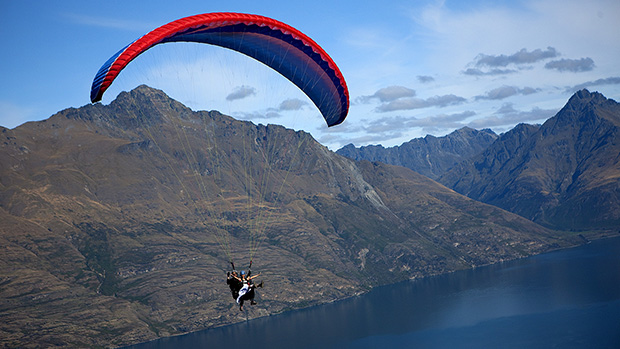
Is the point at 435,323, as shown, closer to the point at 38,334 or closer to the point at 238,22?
the point at 38,334

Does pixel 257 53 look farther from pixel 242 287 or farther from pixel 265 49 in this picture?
pixel 242 287

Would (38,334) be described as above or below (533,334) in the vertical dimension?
above

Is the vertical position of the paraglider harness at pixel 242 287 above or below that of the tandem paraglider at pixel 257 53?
below

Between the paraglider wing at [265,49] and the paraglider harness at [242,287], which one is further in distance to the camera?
the paraglider harness at [242,287]

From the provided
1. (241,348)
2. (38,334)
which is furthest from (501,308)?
(38,334)

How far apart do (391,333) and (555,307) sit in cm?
5834


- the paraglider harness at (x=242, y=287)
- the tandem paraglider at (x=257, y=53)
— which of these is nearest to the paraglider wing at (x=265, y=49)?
the tandem paraglider at (x=257, y=53)

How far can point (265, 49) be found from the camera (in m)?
39.8

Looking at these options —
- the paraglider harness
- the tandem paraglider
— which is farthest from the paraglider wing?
the paraglider harness

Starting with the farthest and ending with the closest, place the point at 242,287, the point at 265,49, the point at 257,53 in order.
Answer: the point at 257,53 < the point at 265,49 < the point at 242,287

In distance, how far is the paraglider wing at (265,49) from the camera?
30.6m

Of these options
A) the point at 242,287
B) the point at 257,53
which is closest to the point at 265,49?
the point at 257,53

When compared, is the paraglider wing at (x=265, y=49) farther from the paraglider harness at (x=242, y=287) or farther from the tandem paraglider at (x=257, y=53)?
the paraglider harness at (x=242, y=287)

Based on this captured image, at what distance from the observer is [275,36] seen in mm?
37594
